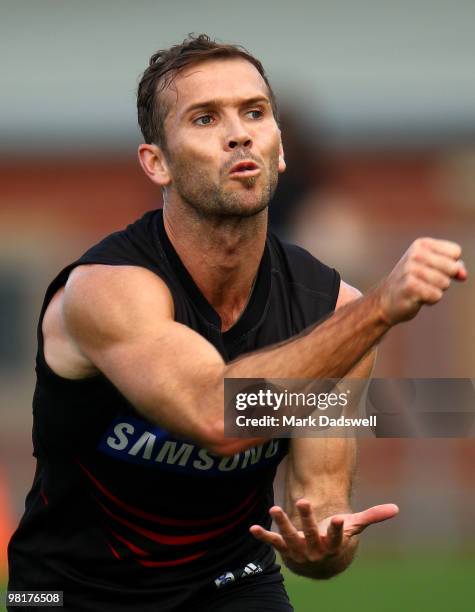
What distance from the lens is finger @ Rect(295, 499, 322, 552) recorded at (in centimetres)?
547

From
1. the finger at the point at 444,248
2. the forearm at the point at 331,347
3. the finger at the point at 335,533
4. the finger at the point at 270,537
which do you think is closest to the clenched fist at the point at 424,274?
the finger at the point at 444,248

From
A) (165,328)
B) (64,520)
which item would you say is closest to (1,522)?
(64,520)

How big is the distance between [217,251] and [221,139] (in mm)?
422

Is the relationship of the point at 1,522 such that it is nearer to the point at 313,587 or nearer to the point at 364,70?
the point at 313,587

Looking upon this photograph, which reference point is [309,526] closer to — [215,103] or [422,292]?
[422,292]

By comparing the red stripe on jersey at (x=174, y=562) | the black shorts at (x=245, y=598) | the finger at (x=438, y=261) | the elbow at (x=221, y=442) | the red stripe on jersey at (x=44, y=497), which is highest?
the finger at (x=438, y=261)

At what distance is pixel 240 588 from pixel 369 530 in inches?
299

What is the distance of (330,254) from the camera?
47.3 ft

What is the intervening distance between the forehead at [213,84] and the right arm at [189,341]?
2.44ft

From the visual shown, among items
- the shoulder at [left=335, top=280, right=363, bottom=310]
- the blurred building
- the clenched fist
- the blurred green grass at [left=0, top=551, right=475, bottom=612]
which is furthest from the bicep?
the blurred building

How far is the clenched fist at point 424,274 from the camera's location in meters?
4.91

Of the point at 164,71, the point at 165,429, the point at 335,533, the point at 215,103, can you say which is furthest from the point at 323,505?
the point at 164,71

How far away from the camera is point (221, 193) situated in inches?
237

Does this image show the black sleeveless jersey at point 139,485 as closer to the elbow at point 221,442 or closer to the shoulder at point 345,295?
the shoulder at point 345,295
